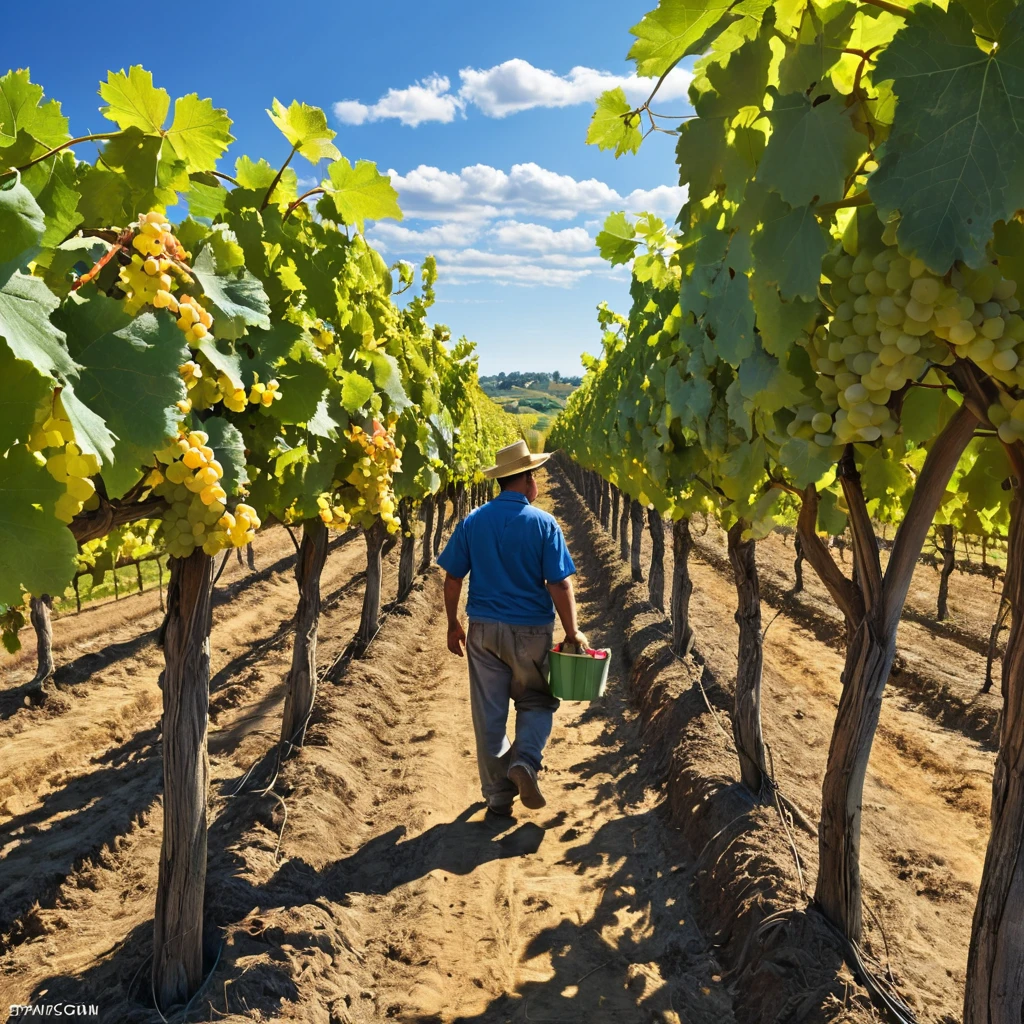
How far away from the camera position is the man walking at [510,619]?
4934 millimetres

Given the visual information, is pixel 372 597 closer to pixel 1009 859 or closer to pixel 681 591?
pixel 681 591

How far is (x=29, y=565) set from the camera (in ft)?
4.45

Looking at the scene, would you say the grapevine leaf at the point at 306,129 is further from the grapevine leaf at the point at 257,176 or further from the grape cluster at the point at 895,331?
the grape cluster at the point at 895,331

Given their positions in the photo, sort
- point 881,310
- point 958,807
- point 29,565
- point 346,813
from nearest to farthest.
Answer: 1. point 29,565
2. point 881,310
3. point 346,813
4. point 958,807

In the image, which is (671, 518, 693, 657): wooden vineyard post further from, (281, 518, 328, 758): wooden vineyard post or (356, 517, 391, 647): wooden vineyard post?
(281, 518, 328, 758): wooden vineyard post

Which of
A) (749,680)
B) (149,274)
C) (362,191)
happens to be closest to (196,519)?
(149,274)

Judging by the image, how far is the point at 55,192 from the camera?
1.96 m

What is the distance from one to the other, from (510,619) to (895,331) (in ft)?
11.4

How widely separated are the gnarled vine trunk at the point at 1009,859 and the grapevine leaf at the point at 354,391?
2.82 metres

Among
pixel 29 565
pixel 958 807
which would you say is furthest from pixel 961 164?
pixel 958 807

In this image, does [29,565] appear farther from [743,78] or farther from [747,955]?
[747,955]

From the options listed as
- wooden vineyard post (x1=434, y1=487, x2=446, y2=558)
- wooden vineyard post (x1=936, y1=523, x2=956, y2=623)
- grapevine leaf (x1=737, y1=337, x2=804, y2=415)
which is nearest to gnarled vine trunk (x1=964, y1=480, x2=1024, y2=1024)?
grapevine leaf (x1=737, y1=337, x2=804, y2=415)

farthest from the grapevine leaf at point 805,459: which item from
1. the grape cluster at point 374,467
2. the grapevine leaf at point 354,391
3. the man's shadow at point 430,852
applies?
the man's shadow at point 430,852

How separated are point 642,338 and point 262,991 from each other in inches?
193
